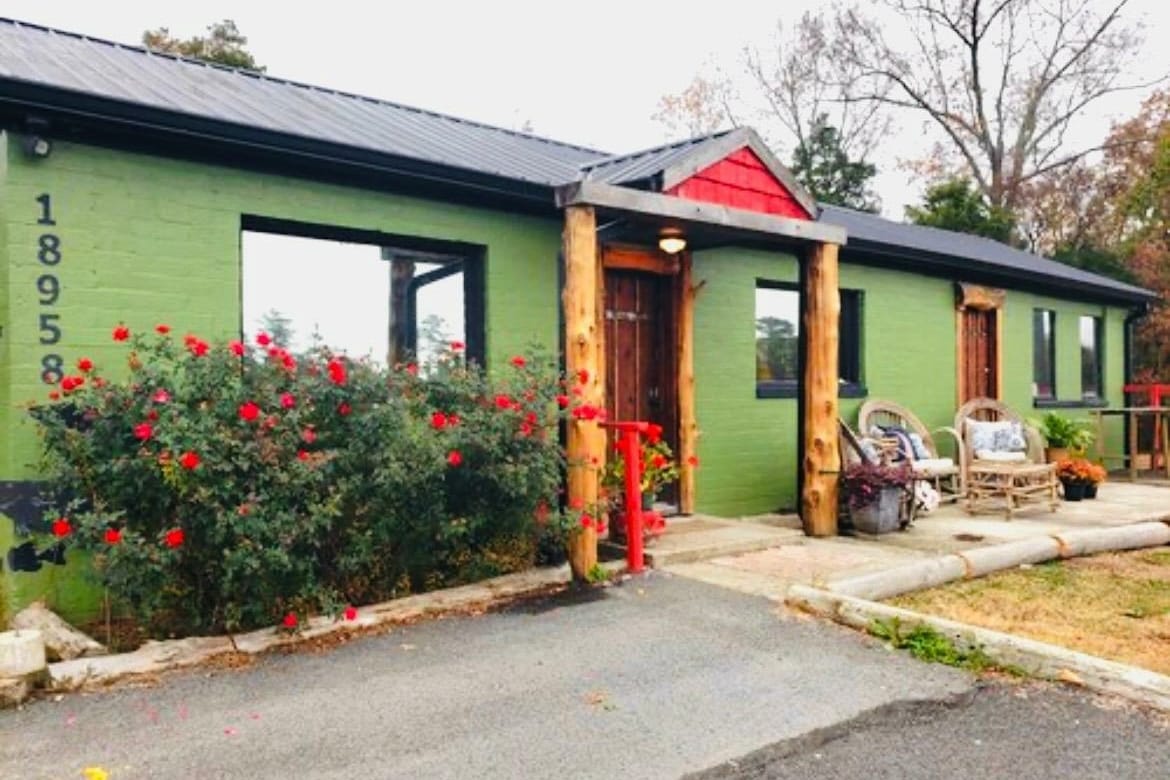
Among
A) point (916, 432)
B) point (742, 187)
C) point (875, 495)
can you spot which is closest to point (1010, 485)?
point (916, 432)

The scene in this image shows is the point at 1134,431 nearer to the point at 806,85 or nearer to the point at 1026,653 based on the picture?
the point at 1026,653

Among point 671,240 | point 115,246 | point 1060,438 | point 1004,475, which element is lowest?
point 1004,475

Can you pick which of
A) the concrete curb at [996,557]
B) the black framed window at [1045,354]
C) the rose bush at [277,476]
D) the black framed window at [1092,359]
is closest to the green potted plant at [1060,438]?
the black framed window at [1045,354]

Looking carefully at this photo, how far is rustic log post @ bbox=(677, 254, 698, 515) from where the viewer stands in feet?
24.0

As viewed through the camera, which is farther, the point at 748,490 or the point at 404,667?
the point at 748,490

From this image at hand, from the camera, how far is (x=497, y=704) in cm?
340

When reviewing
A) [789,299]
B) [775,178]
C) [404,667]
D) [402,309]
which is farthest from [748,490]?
[404,667]

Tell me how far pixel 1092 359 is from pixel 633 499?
1057 cm

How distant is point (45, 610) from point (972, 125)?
24.3 meters

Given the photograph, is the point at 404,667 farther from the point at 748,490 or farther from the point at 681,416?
the point at 748,490

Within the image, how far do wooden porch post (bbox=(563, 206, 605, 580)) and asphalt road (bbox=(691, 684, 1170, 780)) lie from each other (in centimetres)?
231

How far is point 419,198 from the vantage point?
571cm

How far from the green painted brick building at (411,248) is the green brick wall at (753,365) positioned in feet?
0.10

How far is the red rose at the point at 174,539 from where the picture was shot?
3.77 m
